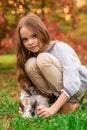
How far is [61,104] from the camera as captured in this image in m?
3.98

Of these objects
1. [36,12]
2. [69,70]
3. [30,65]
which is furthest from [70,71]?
[36,12]

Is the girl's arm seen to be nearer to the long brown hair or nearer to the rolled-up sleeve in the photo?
the rolled-up sleeve

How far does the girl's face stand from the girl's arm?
1.69ft

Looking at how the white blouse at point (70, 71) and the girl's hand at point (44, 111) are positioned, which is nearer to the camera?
the girl's hand at point (44, 111)

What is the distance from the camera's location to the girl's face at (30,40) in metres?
4.12

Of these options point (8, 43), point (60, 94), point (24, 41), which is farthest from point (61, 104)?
point (8, 43)

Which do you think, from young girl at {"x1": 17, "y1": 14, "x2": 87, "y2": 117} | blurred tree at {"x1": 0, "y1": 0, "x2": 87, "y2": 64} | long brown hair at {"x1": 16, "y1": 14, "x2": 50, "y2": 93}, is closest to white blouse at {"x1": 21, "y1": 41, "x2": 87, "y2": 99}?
young girl at {"x1": 17, "y1": 14, "x2": 87, "y2": 117}

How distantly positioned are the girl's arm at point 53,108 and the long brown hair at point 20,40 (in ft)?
1.46

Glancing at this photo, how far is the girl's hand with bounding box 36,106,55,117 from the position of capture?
12.9 ft

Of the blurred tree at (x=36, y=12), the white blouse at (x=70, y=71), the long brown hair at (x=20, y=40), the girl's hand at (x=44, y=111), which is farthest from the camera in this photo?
the blurred tree at (x=36, y=12)

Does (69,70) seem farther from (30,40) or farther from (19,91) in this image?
(19,91)

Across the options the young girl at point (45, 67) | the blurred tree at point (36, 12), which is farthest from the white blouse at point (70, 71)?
the blurred tree at point (36, 12)

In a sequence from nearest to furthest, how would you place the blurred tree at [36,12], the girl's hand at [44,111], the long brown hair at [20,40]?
1. the girl's hand at [44,111]
2. the long brown hair at [20,40]
3. the blurred tree at [36,12]

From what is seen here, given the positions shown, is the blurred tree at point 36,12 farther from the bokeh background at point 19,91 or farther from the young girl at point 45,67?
the young girl at point 45,67
